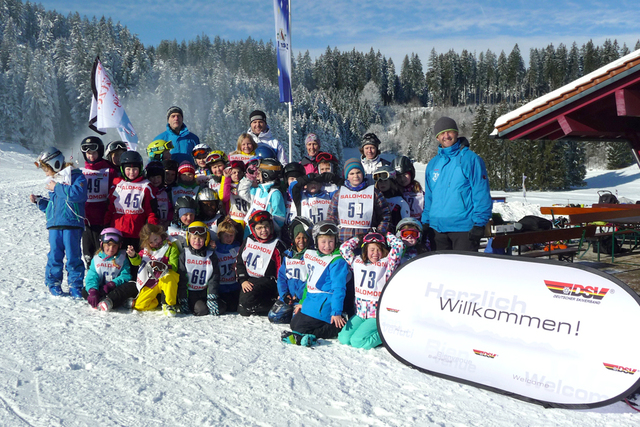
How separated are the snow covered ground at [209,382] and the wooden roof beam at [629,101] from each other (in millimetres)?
3416

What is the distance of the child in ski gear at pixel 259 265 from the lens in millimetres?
4957

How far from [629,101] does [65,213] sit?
684 cm

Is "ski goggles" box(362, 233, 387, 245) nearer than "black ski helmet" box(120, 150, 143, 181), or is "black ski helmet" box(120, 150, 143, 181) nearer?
"ski goggles" box(362, 233, 387, 245)

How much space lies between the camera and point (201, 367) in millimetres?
3512

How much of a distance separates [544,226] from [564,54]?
4223 inches

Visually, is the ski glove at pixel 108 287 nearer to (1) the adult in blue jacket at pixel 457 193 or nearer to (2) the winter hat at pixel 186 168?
(2) the winter hat at pixel 186 168

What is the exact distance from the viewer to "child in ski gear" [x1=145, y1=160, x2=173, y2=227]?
5.65m

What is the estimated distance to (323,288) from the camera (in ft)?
14.7

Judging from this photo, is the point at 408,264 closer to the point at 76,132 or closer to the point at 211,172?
the point at 211,172

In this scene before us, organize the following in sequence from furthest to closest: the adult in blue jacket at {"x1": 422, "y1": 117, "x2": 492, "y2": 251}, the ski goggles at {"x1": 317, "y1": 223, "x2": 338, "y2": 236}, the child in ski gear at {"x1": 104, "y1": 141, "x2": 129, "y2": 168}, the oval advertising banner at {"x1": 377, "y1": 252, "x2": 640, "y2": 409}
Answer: the child in ski gear at {"x1": 104, "y1": 141, "x2": 129, "y2": 168} → the ski goggles at {"x1": 317, "y1": 223, "x2": 338, "y2": 236} → the adult in blue jacket at {"x1": 422, "y1": 117, "x2": 492, "y2": 251} → the oval advertising banner at {"x1": 377, "y1": 252, "x2": 640, "y2": 409}

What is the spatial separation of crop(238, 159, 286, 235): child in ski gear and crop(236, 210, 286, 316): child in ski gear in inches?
9.9

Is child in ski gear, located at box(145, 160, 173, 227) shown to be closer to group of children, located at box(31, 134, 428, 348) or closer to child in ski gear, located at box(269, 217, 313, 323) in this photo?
group of children, located at box(31, 134, 428, 348)

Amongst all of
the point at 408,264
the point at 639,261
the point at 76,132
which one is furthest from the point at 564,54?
the point at 408,264

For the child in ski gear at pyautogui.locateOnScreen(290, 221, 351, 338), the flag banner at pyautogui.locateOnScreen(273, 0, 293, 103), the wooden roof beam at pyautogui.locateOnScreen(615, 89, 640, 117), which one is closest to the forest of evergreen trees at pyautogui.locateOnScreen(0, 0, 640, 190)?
the flag banner at pyautogui.locateOnScreen(273, 0, 293, 103)
